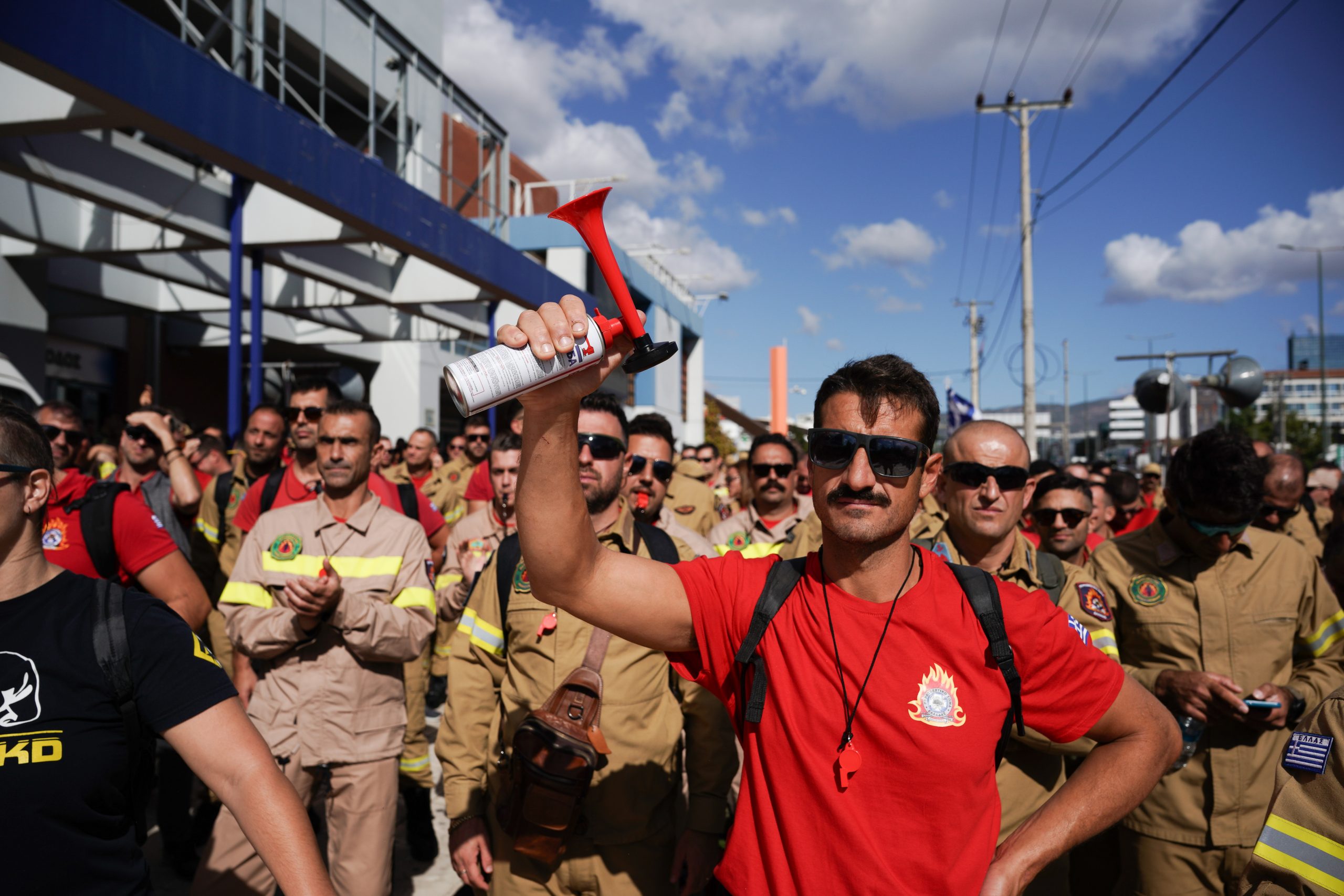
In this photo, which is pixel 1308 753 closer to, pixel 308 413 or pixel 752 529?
pixel 752 529

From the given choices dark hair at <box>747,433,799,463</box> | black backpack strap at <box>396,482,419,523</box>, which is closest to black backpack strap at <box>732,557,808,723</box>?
black backpack strap at <box>396,482,419,523</box>

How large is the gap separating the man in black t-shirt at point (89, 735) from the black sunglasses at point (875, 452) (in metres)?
1.48

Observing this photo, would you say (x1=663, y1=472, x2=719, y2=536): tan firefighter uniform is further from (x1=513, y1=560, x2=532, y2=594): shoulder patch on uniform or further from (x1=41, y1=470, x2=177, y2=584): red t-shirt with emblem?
(x1=41, y1=470, x2=177, y2=584): red t-shirt with emblem

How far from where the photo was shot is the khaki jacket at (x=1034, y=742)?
289 cm

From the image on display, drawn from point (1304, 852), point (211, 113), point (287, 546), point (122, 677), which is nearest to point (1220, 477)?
point (1304, 852)

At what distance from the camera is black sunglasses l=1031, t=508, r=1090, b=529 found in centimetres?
450

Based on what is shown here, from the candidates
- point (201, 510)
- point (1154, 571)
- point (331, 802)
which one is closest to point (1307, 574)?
point (1154, 571)

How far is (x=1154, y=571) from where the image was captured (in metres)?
3.58

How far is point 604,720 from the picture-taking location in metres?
2.87

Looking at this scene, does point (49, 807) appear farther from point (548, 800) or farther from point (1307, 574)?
point (1307, 574)

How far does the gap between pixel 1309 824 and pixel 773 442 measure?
4.60 m

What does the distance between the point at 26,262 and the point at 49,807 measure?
13.1m

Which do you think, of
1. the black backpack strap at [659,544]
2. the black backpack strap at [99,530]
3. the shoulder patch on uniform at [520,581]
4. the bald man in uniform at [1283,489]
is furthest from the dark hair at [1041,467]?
the black backpack strap at [99,530]

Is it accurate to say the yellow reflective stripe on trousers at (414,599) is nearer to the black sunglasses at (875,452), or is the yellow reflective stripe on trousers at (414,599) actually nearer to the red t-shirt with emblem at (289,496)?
the red t-shirt with emblem at (289,496)
